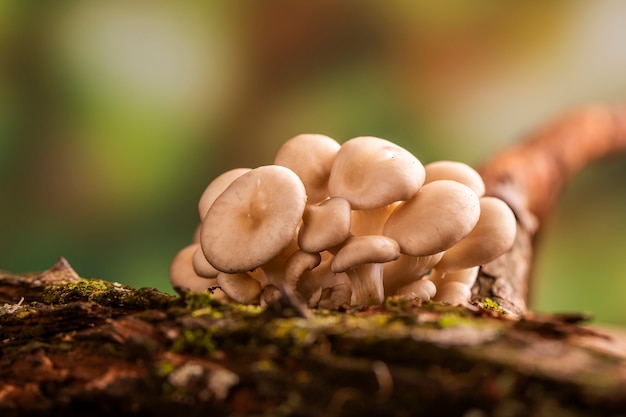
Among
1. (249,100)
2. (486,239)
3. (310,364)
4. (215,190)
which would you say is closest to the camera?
(310,364)

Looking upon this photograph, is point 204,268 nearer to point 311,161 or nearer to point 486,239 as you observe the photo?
point 311,161

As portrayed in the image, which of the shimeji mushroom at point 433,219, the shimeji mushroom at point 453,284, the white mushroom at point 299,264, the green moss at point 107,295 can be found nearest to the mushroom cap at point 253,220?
the white mushroom at point 299,264

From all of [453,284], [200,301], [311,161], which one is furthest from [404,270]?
[200,301]

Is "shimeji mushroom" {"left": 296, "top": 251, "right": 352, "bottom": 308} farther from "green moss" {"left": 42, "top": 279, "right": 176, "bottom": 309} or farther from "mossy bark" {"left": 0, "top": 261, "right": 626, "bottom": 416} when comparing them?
"green moss" {"left": 42, "top": 279, "right": 176, "bottom": 309}

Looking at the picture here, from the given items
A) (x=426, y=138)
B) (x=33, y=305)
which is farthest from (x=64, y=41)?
(x=33, y=305)

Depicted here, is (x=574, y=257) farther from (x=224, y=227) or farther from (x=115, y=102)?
(x=224, y=227)

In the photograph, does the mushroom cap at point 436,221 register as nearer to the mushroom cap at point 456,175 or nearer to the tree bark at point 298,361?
the tree bark at point 298,361
